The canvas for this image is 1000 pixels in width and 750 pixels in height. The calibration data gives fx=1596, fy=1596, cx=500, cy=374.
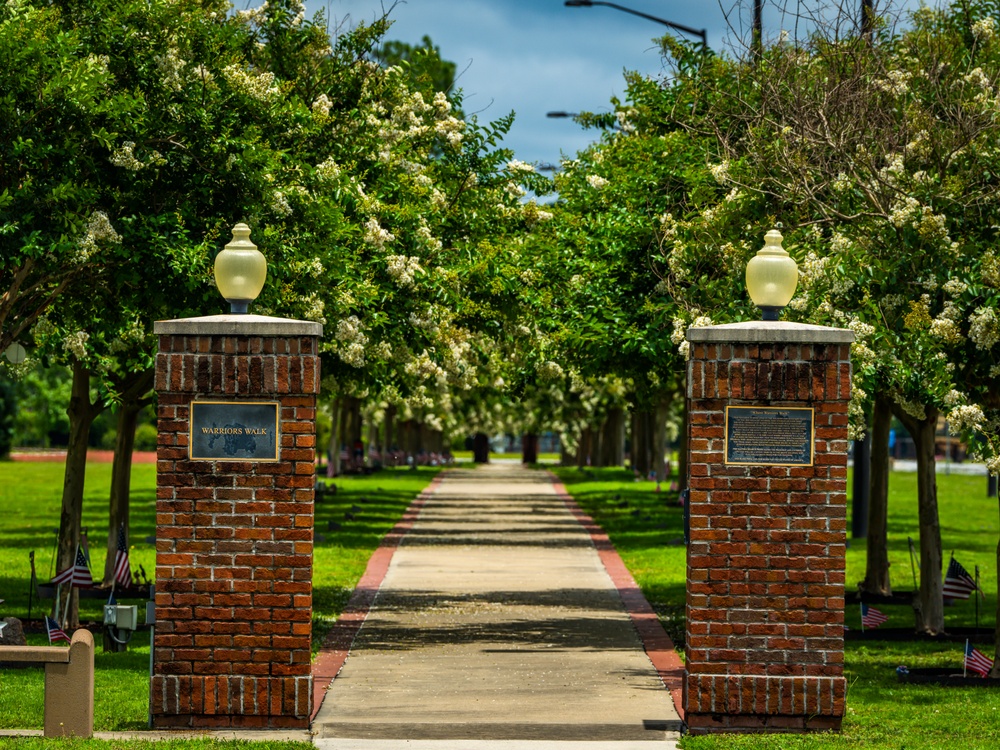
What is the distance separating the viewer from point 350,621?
54.9ft

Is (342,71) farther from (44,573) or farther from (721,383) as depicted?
(721,383)

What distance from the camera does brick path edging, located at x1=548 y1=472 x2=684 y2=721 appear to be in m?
12.9

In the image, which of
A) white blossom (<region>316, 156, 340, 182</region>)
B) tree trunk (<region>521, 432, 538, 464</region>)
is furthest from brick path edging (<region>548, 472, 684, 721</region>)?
tree trunk (<region>521, 432, 538, 464</region>)

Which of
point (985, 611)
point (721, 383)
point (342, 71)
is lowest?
point (985, 611)

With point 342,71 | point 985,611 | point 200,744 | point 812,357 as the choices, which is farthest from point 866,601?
point 200,744

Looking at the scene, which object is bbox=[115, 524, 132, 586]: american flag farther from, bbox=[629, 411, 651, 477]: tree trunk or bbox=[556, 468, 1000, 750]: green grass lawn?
bbox=[629, 411, 651, 477]: tree trunk

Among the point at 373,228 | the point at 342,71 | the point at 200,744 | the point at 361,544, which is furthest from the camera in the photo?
the point at 361,544

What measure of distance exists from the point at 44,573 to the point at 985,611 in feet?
40.6

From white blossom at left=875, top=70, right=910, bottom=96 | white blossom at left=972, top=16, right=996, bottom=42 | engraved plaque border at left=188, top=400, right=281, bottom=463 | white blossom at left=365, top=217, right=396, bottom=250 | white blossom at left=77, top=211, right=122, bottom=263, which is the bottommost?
engraved plaque border at left=188, top=400, right=281, bottom=463

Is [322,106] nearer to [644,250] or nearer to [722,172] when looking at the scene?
[644,250]

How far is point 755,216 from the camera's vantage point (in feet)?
50.1

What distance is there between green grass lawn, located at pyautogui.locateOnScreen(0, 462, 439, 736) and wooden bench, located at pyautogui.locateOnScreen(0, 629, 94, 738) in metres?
0.52

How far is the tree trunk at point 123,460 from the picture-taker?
1914 centimetres

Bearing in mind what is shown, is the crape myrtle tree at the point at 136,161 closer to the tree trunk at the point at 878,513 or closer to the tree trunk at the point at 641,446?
the tree trunk at the point at 878,513
